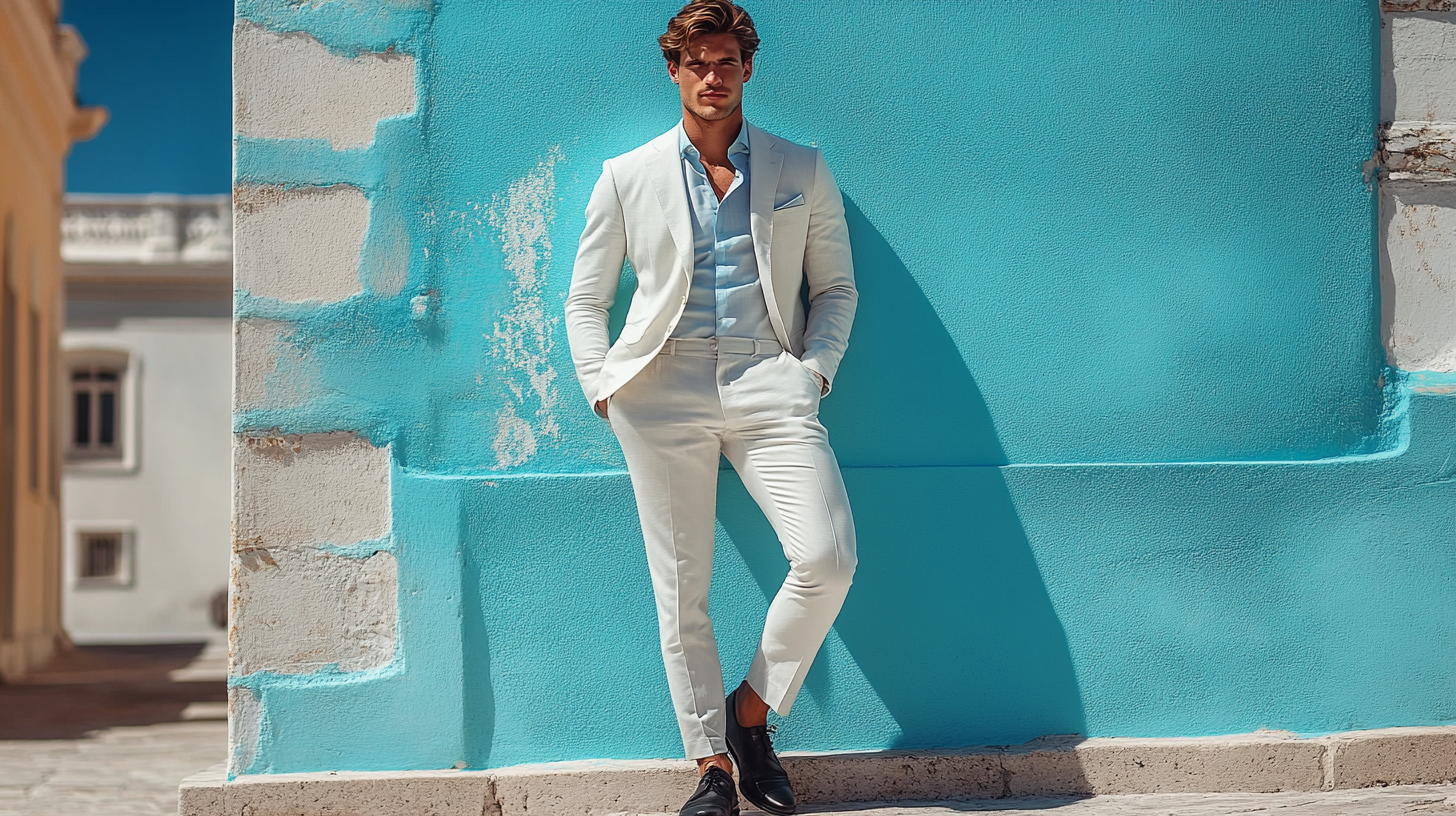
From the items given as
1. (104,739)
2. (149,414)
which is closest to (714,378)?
(104,739)

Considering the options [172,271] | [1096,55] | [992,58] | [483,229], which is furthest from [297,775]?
[172,271]

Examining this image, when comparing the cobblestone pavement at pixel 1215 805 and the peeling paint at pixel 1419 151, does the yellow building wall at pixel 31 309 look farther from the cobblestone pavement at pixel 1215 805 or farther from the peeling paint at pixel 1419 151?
the peeling paint at pixel 1419 151

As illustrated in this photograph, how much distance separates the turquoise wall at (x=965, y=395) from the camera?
333 cm

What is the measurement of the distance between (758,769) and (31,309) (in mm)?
9685

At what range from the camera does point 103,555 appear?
60.9ft

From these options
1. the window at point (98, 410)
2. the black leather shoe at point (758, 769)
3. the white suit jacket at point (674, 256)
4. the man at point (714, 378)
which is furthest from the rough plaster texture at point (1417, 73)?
the window at point (98, 410)

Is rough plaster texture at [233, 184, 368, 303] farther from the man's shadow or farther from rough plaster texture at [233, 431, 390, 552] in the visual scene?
the man's shadow

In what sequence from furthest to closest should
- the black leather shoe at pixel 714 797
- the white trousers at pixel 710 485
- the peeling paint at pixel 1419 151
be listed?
the peeling paint at pixel 1419 151, the white trousers at pixel 710 485, the black leather shoe at pixel 714 797

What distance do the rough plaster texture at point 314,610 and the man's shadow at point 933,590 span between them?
98cm

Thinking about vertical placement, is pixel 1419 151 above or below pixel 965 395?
above

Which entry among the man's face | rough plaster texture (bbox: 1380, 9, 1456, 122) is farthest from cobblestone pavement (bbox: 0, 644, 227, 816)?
rough plaster texture (bbox: 1380, 9, 1456, 122)

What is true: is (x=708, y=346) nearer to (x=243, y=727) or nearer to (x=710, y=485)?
(x=710, y=485)

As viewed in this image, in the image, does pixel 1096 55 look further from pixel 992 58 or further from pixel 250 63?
pixel 250 63

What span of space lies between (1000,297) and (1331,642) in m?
1.34
